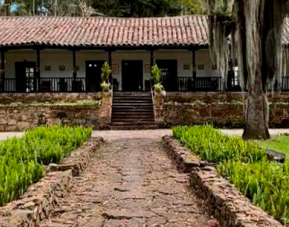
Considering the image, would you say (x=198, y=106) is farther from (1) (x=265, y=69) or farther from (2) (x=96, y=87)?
(2) (x=96, y=87)

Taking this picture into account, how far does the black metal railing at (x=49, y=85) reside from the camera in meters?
24.6

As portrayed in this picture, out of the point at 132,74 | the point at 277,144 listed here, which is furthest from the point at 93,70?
the point at 277,144

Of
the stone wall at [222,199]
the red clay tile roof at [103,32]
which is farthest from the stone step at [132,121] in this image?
the stone wall at [222,199]

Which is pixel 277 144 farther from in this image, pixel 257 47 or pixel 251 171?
pixel 251 171

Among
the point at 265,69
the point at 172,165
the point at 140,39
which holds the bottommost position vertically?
the point at 172,165

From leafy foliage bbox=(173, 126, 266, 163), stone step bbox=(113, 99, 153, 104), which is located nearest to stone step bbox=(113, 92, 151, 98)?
stone step bbox=(113, 99, 153, 104)

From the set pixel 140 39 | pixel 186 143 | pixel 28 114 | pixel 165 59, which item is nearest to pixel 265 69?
pixel 186 143

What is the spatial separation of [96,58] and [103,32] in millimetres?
1766

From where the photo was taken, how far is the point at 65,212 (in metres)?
5.60

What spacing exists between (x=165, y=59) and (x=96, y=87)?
4.31 metres

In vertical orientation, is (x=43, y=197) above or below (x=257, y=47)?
below

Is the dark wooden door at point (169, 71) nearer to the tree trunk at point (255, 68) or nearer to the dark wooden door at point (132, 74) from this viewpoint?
the dark wooden door at point (132, 74)

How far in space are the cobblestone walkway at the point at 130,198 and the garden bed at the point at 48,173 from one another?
0.17 meters

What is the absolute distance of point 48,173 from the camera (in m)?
6.79
